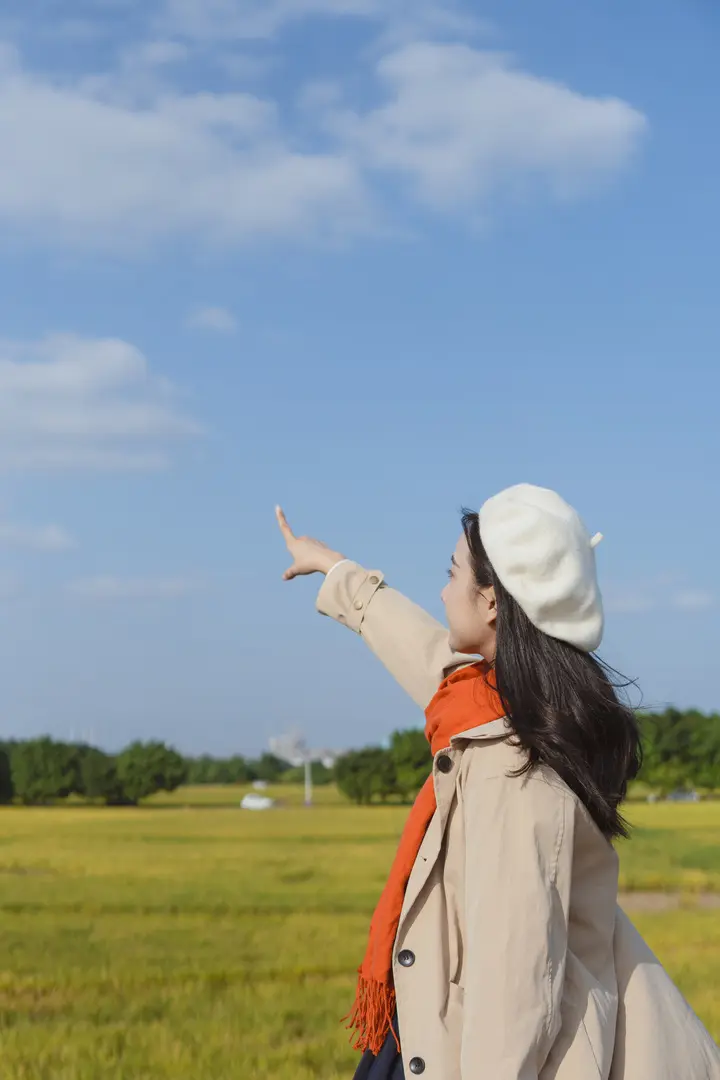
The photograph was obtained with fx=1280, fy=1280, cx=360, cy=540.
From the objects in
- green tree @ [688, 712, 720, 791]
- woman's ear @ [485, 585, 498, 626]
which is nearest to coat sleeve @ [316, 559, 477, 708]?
woman's ear @ [485, 585, 498, 626]

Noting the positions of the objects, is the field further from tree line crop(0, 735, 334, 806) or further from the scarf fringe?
tree line crop(0, 735, 334, 806)

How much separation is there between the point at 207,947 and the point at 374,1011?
420 inches

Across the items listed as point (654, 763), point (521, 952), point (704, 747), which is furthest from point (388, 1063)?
point (704, 747)

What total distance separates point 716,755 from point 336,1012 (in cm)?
5538

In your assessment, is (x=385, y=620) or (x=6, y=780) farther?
(x=6, y=780)

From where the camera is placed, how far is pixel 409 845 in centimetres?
279

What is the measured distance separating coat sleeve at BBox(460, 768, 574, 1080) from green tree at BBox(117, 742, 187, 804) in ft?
178

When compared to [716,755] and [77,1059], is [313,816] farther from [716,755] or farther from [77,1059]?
[77,1059]

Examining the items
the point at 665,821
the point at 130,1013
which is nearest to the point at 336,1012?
the point at 130,1013

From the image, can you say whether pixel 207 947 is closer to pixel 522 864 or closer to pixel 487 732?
pixel 487 732

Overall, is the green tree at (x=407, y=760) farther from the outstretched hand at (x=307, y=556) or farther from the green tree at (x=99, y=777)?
the outstretched hand at (x=307, y=556)

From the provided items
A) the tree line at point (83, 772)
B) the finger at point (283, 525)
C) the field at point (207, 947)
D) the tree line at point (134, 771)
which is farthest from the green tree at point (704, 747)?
the finger at point (283, 525)

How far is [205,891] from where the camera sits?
61.7 feet

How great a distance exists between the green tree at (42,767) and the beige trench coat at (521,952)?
5421 cm
